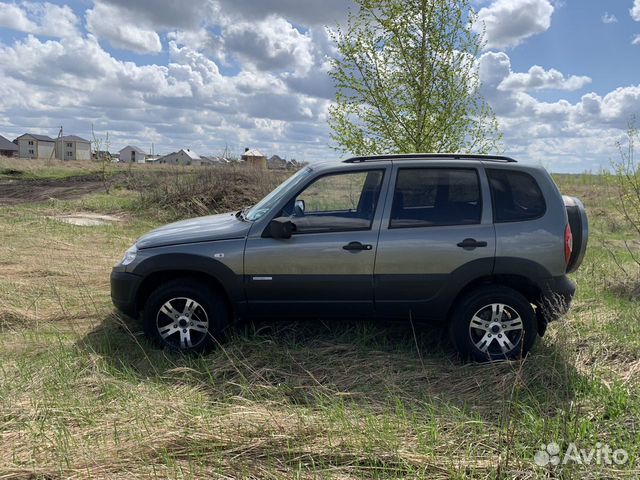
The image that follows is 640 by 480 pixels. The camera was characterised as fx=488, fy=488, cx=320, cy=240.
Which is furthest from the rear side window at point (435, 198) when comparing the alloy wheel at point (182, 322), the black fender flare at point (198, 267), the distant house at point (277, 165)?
the distant house at point (277, 165)

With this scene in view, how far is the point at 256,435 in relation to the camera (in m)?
3.10

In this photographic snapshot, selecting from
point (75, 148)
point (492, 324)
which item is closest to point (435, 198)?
point (492, 324)

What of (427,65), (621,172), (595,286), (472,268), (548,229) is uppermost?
(427,65)

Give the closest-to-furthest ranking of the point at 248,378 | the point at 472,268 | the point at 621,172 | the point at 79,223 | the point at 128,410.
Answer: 1. the point at 128,410
2. the point at 248,378
3. the point at 472,268
4. the point at 621,172
5. the point at 79,223

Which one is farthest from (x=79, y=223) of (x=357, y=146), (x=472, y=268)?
(x=472, y=268)

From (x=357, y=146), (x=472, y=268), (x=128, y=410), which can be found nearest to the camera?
(x=128, y=410)

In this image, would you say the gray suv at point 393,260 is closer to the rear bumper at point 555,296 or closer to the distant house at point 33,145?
the rear bumper at point 555,296

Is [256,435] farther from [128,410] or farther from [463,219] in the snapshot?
[463,219]

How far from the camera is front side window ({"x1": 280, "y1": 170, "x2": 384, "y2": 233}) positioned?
177 inches

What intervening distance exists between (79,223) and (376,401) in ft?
40.3

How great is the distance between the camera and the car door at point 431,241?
4367mm

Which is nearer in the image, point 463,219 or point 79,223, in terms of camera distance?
point 463,219

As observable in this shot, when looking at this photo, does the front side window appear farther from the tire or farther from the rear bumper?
the rear bumper

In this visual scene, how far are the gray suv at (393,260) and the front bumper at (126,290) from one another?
0.01 meters
